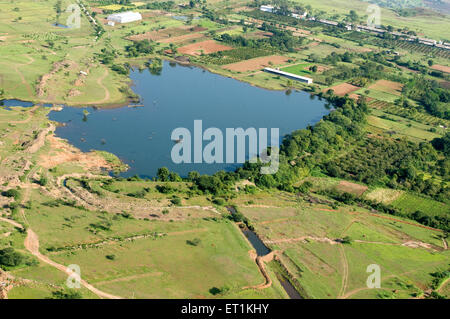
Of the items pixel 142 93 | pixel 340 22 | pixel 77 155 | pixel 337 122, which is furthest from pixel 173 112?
pixel 340 22

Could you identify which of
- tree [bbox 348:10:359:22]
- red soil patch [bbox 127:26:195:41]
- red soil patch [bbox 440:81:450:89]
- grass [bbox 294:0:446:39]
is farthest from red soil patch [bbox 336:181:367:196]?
tree [bbox 348:10:359:22]

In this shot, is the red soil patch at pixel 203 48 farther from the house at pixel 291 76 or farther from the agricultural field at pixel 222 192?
the house at pixel 291 76

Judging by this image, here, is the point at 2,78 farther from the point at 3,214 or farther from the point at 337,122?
the point at 337,122

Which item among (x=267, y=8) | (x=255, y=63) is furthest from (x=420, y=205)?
(x=267, y=8)

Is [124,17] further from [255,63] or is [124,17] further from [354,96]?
[354,96]

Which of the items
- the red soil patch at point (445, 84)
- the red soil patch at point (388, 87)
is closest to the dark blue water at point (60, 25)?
the red soil patch at point (388, 87)

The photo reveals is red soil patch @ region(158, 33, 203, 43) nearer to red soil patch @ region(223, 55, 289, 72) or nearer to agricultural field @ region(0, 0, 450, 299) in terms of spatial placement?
agricultural field @ region(0, 0, 450, 299)

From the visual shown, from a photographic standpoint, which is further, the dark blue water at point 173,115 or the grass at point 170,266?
the dark blue water at point 173,115
